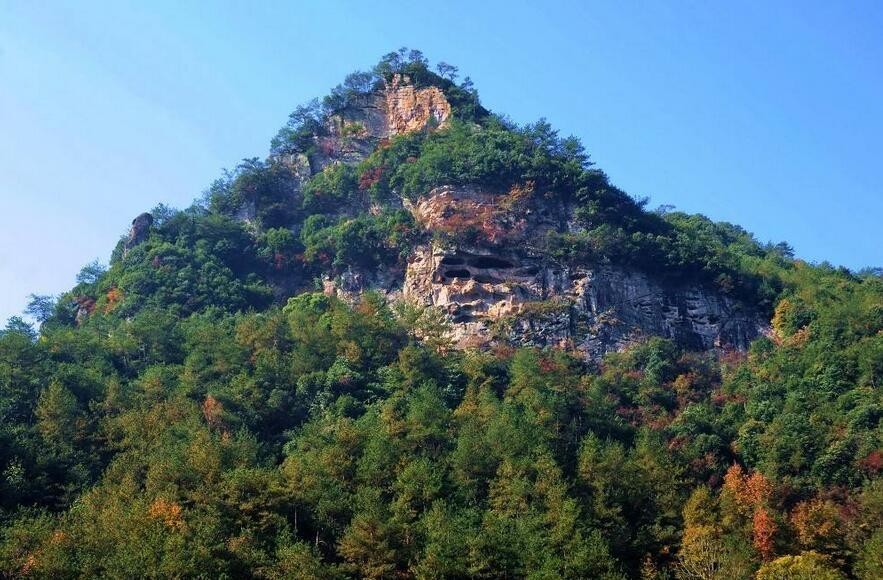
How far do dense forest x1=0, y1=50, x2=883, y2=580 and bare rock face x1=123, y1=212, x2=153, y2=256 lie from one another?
571 millimetres

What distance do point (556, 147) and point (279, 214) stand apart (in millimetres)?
18554

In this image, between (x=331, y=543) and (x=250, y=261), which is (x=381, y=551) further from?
(x=250, y=261)

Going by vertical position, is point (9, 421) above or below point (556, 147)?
below

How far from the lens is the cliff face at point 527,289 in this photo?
5528 cm

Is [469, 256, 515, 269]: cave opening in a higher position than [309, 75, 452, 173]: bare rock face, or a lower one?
lower

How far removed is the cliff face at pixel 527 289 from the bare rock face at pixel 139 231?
45.1 feet

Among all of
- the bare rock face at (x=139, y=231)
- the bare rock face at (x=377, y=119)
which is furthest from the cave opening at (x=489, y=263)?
the bare rock face at (x=139, y=231)

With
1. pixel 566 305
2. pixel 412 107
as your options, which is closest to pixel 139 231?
pixel 412 107

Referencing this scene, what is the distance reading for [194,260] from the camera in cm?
6275

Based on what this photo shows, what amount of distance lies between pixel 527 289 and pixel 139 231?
26.3 m

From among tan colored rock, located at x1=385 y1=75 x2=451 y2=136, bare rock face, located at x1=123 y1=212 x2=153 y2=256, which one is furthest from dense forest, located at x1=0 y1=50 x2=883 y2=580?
tan colored rock, located at x1=385 y1=75 x2=451 y2=136

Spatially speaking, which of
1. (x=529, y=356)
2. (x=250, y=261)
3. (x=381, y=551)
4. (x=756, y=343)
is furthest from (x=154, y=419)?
(x=756, y=343)

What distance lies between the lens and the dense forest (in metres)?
34.8

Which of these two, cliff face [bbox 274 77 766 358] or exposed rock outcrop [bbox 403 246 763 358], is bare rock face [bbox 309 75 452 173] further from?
exposed rock outcrop [bbox 403 246 763 358]
